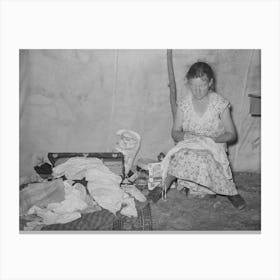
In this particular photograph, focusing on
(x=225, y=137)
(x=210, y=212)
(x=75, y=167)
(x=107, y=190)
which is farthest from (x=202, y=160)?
(x=75, y=167)

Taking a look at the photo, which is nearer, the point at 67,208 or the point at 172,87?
the point at 67,208

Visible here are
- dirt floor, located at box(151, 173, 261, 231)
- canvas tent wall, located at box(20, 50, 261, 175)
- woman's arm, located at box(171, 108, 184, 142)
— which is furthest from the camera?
woman's arm, located at box(171, 108, 184, 142)

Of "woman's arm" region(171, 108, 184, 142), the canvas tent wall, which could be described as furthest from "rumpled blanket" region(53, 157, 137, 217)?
"woman's arm" region(171, 108, 184, 142)

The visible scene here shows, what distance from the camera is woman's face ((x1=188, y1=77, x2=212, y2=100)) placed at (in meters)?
2.93

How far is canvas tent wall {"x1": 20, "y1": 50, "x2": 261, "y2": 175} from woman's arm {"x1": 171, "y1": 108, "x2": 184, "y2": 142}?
0.16 ft

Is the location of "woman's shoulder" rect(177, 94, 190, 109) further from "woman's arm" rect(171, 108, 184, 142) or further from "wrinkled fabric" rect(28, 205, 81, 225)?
"wrinkled fabric" rect(28, 205, 81, 225)

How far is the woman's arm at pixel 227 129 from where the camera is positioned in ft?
9.74

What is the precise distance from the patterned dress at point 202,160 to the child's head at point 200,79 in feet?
0.18

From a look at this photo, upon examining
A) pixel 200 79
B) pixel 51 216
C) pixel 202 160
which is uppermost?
pixel 200 79

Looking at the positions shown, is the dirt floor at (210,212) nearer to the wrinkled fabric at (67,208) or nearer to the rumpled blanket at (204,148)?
the rumpled blanket at (204,148)

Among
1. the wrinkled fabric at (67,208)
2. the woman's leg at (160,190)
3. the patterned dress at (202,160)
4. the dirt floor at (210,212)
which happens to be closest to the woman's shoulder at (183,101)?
the patterned dress at (202,160)

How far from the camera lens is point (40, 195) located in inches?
114

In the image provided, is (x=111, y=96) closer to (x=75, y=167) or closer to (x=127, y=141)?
(x=127, y=141)

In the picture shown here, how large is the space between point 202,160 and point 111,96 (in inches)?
29.7
